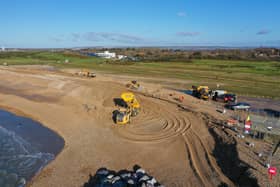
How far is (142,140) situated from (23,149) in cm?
1124

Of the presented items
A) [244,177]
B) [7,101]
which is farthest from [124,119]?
[7,101]

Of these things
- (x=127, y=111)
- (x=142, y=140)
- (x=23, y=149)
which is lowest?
(x=23, y=149)

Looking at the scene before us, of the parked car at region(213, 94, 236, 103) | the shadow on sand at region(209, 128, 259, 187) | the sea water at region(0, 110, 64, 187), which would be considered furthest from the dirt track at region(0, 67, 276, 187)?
the parked car at region(213, 94, 236, 103)

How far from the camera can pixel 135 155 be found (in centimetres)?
1834

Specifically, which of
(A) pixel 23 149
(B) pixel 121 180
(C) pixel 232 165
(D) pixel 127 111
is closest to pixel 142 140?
(D) pixel 127 111

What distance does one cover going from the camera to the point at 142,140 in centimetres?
2125

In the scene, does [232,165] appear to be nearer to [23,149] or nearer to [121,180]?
[121,180]

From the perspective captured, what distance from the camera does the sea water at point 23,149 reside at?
54.0ft

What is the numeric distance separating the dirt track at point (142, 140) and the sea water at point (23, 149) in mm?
1033

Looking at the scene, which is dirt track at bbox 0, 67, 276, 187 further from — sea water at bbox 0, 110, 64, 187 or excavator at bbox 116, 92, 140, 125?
sea water at bbox 0, 110, 64, 187

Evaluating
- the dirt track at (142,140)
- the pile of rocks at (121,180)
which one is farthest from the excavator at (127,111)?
the pile of rocks at (121,180)

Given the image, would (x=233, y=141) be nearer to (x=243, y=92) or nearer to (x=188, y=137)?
(x=188, y=137)

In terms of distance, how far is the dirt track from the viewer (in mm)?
15570

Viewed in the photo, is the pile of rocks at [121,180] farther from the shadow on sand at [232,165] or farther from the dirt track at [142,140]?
the shadow on sand at [232,165]
